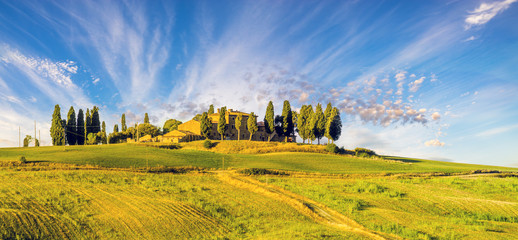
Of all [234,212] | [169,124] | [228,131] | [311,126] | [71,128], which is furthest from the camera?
[169,124]

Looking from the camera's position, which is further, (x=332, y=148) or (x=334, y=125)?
(x=334, y=125)

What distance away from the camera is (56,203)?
19.7 metres

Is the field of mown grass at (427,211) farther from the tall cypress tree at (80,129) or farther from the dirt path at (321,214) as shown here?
the tall cypress tree at (80,129)

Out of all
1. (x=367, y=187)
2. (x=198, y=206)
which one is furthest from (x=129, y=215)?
(x=367, y=187)

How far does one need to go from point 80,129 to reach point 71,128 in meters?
2.50

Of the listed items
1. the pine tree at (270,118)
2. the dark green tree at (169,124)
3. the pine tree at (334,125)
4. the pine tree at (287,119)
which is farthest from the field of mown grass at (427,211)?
the dark green tree at (169,124)

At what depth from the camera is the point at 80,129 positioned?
9519 cm

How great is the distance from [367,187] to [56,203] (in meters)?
27.7

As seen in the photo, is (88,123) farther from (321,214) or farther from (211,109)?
(321,214)

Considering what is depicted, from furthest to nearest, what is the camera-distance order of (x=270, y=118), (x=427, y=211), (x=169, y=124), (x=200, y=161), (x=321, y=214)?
(x=169, y=124) → (x=270, y=118) → (x=200, y=161) → (x=427, y=211) → (x=321, y=214)

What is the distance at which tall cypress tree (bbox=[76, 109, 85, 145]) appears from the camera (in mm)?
94312

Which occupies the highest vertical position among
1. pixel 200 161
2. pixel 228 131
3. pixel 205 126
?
pixel 205 126

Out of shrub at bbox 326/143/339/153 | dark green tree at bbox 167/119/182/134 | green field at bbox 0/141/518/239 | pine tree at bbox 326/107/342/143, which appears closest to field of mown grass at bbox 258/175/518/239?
green field at bbox 0/141/518/239

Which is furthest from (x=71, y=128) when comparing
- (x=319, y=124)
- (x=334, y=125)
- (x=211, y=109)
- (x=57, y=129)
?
(x=334, y=125)
